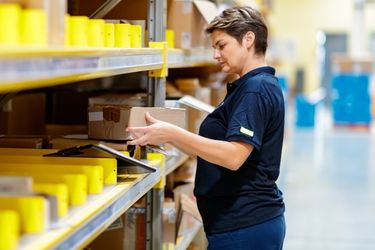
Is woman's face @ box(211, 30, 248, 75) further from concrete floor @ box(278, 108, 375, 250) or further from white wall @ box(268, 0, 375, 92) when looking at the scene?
white wall @ box(268, 0, 375, 92)

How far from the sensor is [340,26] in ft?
68.3

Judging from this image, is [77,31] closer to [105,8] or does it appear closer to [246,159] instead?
[246,159]

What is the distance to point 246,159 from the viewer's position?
2869 millimetres

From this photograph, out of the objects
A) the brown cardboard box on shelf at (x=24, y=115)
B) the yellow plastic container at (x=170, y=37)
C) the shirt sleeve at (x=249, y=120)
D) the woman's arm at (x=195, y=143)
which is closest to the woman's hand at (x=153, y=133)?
the woman's arm at (x=195, y=143)

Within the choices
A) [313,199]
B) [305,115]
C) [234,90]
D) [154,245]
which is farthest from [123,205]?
[305,115]

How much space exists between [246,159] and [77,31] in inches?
42.4

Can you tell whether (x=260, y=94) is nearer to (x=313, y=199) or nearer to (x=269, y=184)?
(x=269, y=184)

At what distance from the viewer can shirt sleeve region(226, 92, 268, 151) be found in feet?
8.89

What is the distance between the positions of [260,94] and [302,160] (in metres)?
8.12

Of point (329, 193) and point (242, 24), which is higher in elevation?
point (242, 24)

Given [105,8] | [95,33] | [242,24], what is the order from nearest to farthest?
1. [95,33]
2. [242,24]
3. [105,8]

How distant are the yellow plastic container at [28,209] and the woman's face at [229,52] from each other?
4.50 feet

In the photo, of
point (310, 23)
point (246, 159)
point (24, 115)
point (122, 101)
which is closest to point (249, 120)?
point (246, 159)

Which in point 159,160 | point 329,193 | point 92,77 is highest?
point 92,77
